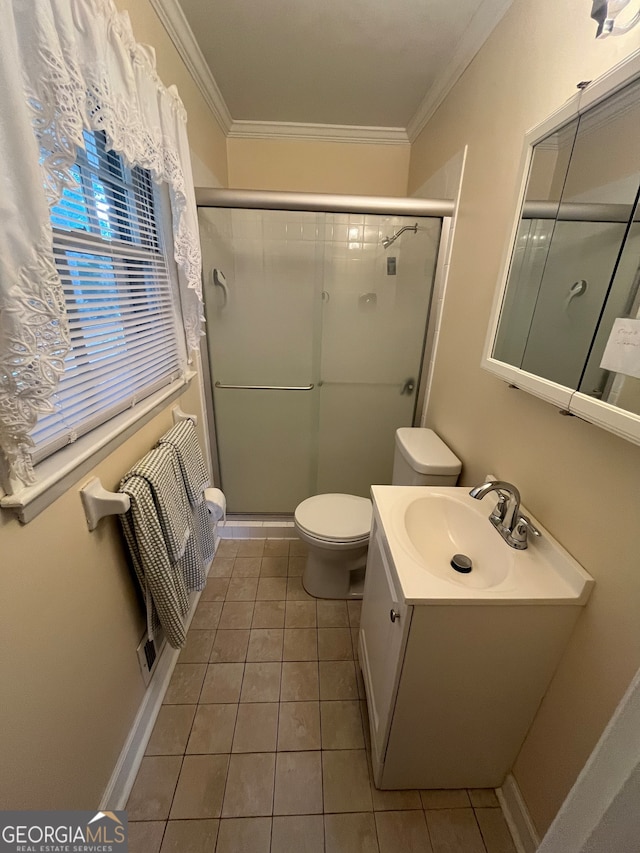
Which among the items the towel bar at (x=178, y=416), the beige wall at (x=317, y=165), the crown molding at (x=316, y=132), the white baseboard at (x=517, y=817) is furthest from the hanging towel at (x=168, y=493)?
the crown molding at (x=316, y=132)

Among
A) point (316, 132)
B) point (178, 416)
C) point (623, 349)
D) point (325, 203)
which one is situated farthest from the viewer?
point (316, 132)

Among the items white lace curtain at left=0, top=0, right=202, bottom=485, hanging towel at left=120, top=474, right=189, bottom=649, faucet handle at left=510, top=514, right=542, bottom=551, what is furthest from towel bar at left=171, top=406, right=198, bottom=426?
faucet handle at left=510, top=514, right=542, bottom=551

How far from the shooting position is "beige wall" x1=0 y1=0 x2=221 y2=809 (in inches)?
25.1

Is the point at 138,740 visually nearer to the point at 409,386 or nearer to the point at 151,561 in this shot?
the point at 151,561

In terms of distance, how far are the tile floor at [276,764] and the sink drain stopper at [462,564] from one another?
2.42ft

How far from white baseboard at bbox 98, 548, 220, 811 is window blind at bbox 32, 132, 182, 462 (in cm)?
99

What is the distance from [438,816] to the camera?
1029 millimetres

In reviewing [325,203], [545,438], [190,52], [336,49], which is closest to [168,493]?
[545,438]

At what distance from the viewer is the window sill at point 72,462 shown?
63 centimetres

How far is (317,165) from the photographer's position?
224 cm

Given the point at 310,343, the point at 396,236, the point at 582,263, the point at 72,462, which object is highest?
the point at 396,236

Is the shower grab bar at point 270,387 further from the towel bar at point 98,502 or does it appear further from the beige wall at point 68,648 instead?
the towel bar at point 98,502

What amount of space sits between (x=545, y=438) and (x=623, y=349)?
330mm

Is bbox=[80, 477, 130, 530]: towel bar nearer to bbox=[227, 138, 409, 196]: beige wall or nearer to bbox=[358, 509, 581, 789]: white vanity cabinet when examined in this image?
bbox=[358, 509, 581, 789]: white vanity cabinet
